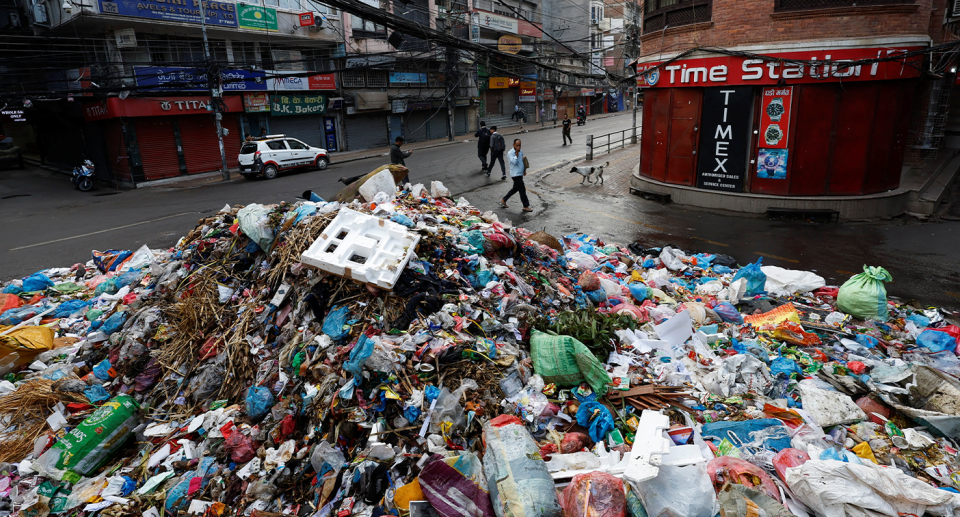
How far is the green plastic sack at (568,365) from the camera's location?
14.5 ft

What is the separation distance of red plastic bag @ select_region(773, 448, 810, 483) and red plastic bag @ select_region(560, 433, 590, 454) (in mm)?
1303

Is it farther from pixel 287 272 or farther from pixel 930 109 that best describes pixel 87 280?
pixel 930 109

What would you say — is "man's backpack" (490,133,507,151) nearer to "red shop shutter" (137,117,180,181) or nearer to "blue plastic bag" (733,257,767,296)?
"blue plastic bag" (733,257,767,296)

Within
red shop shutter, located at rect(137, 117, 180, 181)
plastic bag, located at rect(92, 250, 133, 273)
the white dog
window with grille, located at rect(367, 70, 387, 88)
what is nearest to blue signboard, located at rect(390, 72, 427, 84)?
window with grille, located at rect(367, 70, 387, 88)

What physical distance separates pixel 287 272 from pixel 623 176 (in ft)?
46.8

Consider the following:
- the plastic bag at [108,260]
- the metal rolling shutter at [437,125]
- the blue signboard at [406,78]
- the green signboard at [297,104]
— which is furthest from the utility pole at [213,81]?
the metal rolling shutter at [437,125]

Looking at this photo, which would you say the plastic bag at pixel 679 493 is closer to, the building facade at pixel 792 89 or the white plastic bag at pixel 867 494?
the white plastic bag at pixel 867 494

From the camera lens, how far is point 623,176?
1792cm

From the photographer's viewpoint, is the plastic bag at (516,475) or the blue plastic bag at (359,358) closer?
the plastic bag at (516,475)

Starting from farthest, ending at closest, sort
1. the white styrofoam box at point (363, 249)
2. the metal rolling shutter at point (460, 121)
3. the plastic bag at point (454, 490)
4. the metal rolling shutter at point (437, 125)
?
the metal rolling shutter at point (460, 121) → the metal rolling shutter at point (437, 125) → the white styrofoam box at point (363, 249) → the plastic bag at point (454, 490)

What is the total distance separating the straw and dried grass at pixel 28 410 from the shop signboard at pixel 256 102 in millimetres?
20881

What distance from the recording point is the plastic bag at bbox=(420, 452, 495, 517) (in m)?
3.29

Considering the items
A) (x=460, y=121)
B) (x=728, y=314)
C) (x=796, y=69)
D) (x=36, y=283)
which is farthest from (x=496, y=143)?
(x=460, y=121)

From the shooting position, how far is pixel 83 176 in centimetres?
1923
